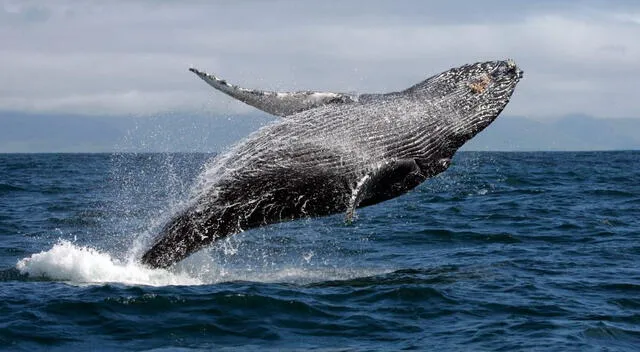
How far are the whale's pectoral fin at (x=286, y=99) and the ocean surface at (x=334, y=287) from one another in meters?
1.80

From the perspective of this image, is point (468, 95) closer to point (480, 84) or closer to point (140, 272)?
point (480, 84)

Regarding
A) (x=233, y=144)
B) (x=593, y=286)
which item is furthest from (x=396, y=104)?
(x=593, y=286)

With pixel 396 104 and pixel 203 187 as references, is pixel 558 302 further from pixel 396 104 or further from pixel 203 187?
pixel 203 187

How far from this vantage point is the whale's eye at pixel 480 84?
1698 centimetres

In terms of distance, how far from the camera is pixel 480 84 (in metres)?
17.1

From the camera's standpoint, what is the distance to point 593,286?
18.2 meters

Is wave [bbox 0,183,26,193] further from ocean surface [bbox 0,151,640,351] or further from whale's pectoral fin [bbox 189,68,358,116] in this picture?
whale's pectoral fin [bbox 189,68,358,116]

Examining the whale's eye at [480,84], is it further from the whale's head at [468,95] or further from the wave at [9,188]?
the wave at [9,188]

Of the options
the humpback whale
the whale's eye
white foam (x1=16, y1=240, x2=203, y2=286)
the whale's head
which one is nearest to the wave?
white foam (x1=16, y1=240, x2=203, y2=286)

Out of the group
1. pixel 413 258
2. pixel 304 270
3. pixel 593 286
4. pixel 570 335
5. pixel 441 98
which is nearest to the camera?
pixel 570 335

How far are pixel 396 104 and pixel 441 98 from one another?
0.91 metres

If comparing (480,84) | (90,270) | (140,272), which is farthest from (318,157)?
(90,270)

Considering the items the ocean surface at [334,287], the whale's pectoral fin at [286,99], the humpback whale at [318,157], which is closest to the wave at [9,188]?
the ocean surface at [334,287]

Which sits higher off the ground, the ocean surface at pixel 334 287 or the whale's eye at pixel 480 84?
the whale's eye at pixel 480 84
